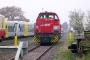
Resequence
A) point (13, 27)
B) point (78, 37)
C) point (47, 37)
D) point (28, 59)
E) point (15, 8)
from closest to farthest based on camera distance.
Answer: point (78, 37) < point (28, 59) < point (47, 37) < point (13, 27) < point (15, 8)

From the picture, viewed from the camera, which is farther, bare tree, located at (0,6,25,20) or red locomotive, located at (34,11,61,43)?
bare tree, located at (0,6,25,20)

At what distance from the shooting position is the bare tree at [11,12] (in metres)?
82.8

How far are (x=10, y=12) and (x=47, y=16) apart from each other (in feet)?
204

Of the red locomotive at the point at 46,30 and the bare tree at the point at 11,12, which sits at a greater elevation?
the bare tree at the point at 11,12

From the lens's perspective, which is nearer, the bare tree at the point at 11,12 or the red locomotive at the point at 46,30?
the red locomotive at the point at 46,30

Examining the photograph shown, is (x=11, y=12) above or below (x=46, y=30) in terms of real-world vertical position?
above

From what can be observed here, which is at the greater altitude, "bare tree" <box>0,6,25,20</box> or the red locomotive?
"bare tree" <box>0,6,25,20</box>

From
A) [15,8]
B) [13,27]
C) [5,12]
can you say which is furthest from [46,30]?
[15,8]

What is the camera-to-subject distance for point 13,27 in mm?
35188

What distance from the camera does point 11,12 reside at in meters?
85.6

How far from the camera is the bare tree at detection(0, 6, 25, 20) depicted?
3260 inches

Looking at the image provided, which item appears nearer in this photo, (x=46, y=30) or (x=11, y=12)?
(x=46, y=30)

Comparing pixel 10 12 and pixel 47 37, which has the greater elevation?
pixel 10 12

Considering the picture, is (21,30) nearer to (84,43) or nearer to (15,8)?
(84,43)
